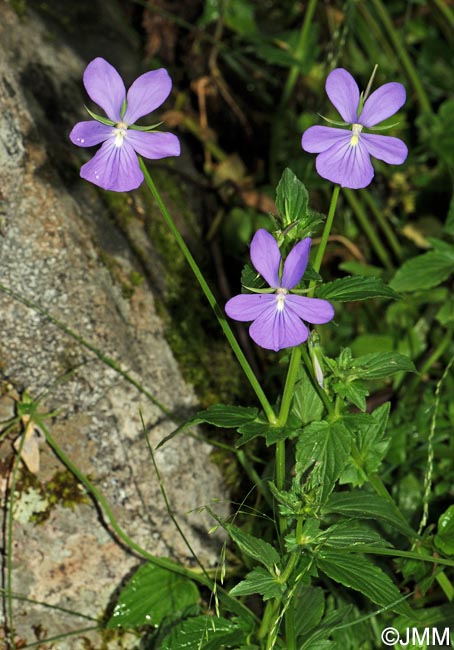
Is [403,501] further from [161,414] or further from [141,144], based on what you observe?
[141,144]

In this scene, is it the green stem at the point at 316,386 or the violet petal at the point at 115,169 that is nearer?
the violet petal at the point at 115,169

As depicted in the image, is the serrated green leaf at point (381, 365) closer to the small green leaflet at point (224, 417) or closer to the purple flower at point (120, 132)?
the small green leaflet at point (224, 417)

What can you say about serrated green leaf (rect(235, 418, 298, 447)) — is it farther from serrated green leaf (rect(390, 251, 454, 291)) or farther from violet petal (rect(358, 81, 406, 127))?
serrated green leaf (rect(390, 251, 454, 291))

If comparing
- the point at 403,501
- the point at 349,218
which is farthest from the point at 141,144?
the point at 349,218

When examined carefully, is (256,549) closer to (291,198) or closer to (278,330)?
(278,330)

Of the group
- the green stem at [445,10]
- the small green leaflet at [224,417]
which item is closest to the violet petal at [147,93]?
the small green leaflet at [224,417]

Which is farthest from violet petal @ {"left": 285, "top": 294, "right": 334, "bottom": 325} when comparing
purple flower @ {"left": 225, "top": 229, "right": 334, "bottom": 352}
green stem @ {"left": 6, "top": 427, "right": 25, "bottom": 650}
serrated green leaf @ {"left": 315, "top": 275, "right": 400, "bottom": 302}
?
green stem @ {"left": 6, "top": 427, "right": 25, "bottom": 650}
